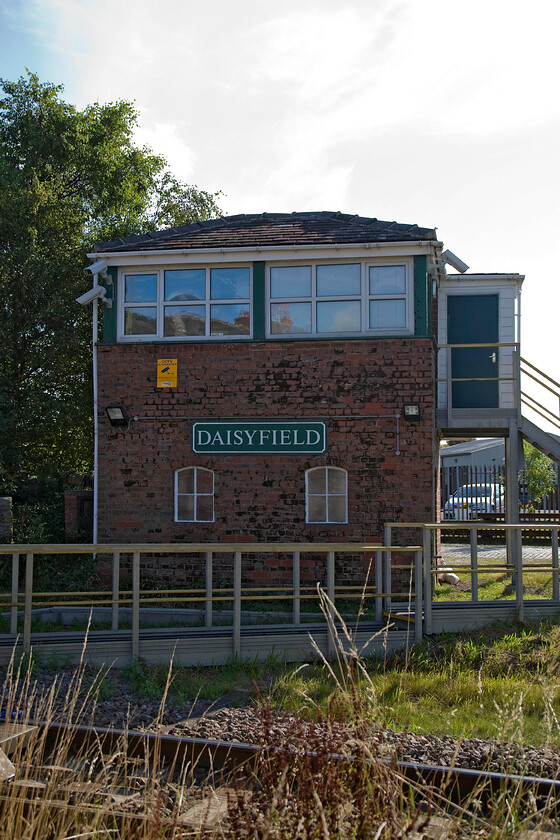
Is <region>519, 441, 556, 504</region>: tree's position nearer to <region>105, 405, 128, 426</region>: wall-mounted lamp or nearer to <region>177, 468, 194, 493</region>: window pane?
<region>177, 468, 194, 493</region>: window pane

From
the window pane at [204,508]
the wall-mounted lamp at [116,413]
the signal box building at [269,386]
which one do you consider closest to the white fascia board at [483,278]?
the signal box building at [269,386]

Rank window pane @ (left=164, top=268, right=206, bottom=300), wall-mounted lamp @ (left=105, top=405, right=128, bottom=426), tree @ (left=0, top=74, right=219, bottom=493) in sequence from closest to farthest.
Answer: wall-mounted lamp @ (left=105, top=405, right=128, bottom=426) < window pane @ (left=164, top=268, right=206, bottom=300) < tree @ (left=0, top=74, right=219, bottom=493)

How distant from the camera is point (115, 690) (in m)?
7.49

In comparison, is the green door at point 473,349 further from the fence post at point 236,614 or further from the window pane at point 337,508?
the fence post at point 236,614

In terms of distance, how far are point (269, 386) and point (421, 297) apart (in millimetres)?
2944

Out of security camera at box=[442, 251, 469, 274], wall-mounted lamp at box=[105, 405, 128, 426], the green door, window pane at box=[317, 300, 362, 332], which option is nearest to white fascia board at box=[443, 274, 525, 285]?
the green door

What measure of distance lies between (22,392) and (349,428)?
29.4 ft

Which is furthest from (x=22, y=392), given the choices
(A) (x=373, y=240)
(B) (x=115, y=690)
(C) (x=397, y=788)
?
(C) (x=397, y=788)

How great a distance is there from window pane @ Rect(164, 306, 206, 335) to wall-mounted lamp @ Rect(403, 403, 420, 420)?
376cm

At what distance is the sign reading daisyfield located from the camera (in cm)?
1249

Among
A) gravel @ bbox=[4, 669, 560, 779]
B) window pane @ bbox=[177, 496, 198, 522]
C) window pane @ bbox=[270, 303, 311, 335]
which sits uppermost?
window pane @ bbox=[270, 303, 311, 335]

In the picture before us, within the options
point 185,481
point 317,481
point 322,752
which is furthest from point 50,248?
point 322,752

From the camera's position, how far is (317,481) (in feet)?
41.1

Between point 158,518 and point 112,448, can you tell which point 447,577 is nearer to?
point 158,518
